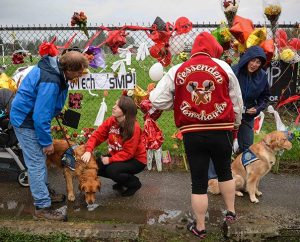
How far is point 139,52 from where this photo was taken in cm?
528

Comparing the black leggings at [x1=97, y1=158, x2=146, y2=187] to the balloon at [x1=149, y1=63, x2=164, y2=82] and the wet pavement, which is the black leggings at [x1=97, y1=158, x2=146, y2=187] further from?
the balloon at [x1=149, y1=63, x2=164, y2=82]

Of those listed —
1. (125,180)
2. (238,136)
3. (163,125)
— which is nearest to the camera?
(125,180)

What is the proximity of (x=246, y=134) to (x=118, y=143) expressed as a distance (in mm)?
1644

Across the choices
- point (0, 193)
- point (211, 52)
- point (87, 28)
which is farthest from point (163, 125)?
point (211, 52)

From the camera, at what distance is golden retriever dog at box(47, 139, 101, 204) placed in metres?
4.11

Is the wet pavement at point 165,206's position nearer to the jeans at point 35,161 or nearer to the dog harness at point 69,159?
the jeans at point 35,161

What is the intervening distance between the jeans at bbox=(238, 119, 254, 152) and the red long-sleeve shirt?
1294 mm

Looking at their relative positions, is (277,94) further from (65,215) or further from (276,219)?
(65,215)

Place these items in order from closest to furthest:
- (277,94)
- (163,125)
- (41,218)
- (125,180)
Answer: (41,218) < (125,180) < (277,94) < (163,125)

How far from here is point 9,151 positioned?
4.52 metres

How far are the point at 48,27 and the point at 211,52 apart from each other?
326 cm

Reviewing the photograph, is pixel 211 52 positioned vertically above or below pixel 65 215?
above

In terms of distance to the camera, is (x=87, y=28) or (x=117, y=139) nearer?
Result: (x=117, y=139)

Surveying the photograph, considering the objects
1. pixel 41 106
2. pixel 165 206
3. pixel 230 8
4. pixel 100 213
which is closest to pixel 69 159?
pixel 100 213
